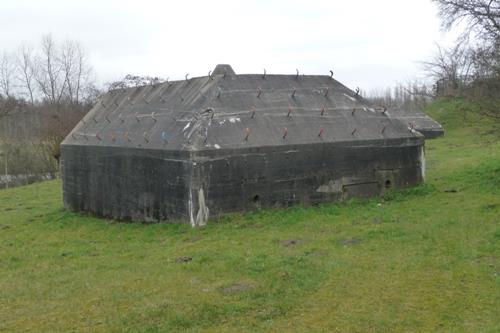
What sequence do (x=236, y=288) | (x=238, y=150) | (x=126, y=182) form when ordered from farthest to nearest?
(x=126, y=182)
(x=238, y=150)
(x=236, y=288)

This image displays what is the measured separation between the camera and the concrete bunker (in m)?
11.7

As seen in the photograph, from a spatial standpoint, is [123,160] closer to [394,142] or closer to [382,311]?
[394,142]

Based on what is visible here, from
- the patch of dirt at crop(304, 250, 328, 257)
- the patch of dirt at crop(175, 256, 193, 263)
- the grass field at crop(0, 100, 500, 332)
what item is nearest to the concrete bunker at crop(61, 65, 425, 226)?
the grass field at crop(0, 100, 500, 332)

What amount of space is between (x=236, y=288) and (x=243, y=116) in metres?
6.10

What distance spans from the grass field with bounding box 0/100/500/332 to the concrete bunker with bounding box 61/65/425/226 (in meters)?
0.53

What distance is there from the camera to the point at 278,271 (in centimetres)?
788

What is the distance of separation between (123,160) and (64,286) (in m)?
5.96

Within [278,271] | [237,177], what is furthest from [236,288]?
[237,177]

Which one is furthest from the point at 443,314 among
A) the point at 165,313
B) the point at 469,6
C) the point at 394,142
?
the point at 469,6

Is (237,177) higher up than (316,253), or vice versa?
(237,177)

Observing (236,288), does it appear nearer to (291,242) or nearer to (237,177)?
(291,242)

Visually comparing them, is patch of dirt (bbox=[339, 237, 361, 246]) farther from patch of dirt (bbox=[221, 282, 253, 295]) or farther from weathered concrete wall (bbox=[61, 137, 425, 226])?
weathered concrete wall (bbox=[61, 137, 425, 226])

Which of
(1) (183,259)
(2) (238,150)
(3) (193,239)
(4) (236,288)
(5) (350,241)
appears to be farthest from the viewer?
(2) (238,150)

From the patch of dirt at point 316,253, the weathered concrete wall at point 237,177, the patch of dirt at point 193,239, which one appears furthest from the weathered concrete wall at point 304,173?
the patch of dirt at point 316,253
